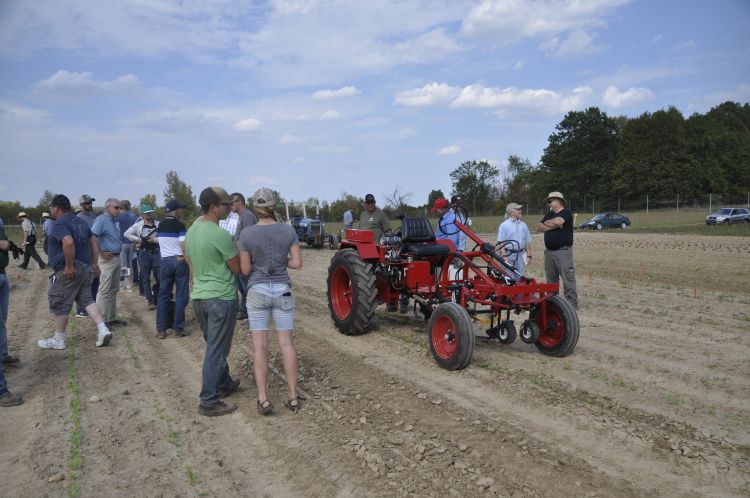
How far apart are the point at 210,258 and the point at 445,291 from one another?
2.62 metres

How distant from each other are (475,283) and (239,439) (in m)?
2.72

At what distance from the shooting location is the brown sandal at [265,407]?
3.94m

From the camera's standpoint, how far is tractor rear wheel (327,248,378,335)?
618 cm

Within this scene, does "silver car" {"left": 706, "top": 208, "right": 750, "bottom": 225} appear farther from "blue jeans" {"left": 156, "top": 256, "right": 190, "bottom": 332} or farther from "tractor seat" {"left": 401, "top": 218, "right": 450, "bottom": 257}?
"blue jeans" {"left": 156, "top": 256, "right": 190, "bottom": 332}

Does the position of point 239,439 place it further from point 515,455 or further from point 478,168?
point 478,168

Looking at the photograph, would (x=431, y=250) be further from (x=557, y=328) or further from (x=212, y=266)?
(x=212, y=266)

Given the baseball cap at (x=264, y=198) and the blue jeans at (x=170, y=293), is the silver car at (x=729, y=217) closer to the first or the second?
the blue jeans at (x=170, y=293)

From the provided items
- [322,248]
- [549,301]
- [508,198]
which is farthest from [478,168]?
[549,301]

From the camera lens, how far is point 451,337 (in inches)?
199

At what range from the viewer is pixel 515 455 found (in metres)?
3.28

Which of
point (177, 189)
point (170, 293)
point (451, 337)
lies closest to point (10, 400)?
point (170, 293)

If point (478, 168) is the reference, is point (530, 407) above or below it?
below

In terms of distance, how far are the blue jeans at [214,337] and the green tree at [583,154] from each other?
183 feet

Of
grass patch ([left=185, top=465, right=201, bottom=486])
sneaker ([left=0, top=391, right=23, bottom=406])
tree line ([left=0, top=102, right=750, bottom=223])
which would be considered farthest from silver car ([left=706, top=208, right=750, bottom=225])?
sneaker ([left=0, top=391, right=23, bottom=406])
